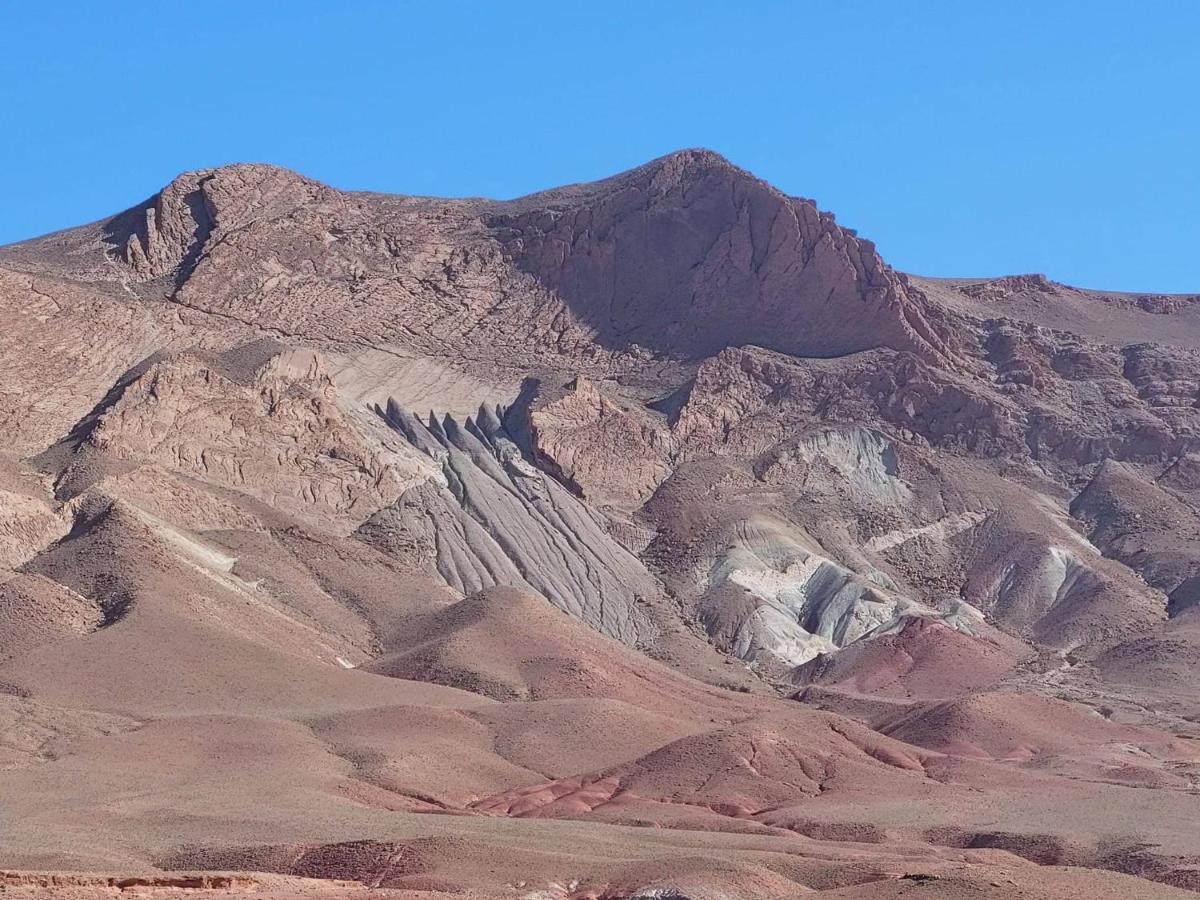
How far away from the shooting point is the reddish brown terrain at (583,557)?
164 feet

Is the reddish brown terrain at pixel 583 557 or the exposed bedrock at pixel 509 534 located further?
the exposed bedrock at pixel 509 534

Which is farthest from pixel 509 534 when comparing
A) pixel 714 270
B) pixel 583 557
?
pixel 714 270

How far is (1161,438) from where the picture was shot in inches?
4690

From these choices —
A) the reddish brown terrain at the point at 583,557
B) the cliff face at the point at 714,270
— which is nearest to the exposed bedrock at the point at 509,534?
the reddish brown terrain at the point at 583,557

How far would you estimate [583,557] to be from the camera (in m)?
98.8

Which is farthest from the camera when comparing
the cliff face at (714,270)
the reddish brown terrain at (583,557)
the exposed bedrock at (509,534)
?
the cliff face at (714,270)

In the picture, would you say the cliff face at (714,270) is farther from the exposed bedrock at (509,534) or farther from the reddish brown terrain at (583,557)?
the exposed bedrock at (509,534)

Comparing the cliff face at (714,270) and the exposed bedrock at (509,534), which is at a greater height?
the cliff face at (714,270)

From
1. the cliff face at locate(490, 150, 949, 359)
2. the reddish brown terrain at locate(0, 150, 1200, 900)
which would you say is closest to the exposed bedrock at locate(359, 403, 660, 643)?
the reddish brown terrain at locate(0, 150, 1200, 900)

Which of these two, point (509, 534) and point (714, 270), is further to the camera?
point (714, 270)

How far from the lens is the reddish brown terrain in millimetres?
49906

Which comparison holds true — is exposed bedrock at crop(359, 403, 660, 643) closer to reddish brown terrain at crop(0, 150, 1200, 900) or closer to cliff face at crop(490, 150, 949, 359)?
reddish brown terrain at crop(0, 150, 1200, 900)

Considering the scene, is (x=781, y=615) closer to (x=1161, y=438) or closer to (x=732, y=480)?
(x=732, y=480)

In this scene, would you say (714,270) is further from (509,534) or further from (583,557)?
(509,534)
